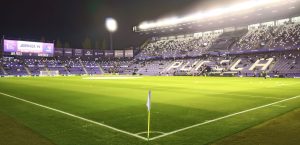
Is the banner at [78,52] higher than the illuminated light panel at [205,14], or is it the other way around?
the illuminated light panel at [205,14]

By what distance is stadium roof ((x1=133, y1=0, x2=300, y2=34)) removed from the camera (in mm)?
59688

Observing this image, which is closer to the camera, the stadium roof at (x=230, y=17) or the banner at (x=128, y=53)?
the stadium roof at (x=230, y=17)

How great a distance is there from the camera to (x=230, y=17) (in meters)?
69.4

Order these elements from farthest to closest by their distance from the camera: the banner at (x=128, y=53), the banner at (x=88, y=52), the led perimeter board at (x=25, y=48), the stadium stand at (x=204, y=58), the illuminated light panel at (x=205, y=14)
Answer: the banner at (x=128, y=53)
the banner at (x=88, y=52)
the led perimeter board at (x=25, y=48)
the stadium stand at (x=204, y=58)
the illuminated light panel at (x=205, y=14)

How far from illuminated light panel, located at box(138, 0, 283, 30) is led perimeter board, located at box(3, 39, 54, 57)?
3346 centimetres

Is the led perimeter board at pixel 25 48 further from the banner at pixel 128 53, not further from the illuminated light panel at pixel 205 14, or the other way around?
the banner at pixel 128 53

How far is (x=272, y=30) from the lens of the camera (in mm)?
72500

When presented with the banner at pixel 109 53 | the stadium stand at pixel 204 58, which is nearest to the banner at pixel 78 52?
the stadium stand at pixel 204 58

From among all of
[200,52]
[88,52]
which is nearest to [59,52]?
[88,52]

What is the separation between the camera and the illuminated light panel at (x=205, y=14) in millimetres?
60438


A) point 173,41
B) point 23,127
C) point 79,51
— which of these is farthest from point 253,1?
point 79,51

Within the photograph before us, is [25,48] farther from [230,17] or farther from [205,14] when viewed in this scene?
[230,17]

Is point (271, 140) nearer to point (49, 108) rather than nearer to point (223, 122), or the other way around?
point (223, 122)

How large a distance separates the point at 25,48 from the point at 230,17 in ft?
209
